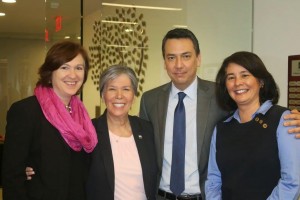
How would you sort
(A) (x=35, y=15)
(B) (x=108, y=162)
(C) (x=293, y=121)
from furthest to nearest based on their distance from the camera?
(A) (x=35, y=15) → (B) (x=108, y=162) → (C) (x=293, y=121)

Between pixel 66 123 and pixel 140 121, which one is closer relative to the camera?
pixel 66 123

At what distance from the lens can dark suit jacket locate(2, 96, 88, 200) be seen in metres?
1.77

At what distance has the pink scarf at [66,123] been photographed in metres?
1.88

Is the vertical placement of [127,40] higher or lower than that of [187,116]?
higher

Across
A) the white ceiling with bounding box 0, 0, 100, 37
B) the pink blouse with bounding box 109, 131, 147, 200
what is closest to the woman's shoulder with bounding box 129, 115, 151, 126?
the pink blouse with bounding box 109, 131, 147, 200

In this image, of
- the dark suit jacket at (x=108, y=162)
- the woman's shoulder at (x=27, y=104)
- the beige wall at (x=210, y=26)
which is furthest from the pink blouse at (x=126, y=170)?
the beige wall at (x=210, y=26)

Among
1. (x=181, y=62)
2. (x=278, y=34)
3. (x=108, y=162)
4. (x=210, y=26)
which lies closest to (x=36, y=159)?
(x=108, y=162)

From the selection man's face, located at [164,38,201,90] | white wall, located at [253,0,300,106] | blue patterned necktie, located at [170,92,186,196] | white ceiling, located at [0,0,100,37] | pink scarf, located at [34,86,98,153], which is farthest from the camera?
white ceiling, located at [0,0,100,37]

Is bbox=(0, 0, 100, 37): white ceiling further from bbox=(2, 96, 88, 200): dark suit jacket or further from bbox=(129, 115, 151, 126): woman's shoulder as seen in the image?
bbox=(2, 96, 88, 200): dark suit jacket

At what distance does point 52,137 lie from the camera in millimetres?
1861

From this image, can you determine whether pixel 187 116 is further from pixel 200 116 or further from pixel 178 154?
pixel 178 154

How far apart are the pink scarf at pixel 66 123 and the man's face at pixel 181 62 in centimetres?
60

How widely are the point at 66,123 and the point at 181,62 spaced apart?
0.78 metres

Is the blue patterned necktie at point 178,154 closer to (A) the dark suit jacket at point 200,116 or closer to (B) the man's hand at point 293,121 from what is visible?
(A) the dark suit jacket at point 200,116
